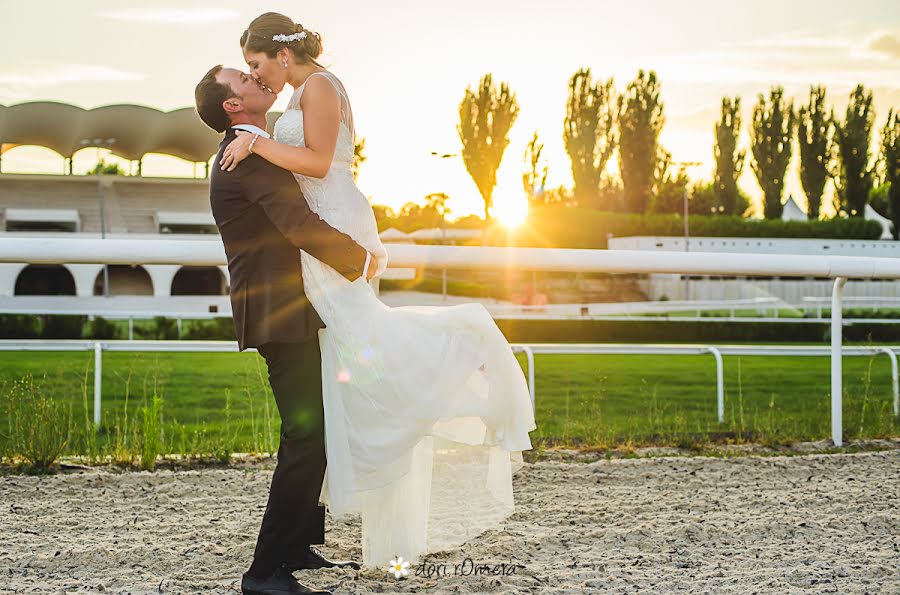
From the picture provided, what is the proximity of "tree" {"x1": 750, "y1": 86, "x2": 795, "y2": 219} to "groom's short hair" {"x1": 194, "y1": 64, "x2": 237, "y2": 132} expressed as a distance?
56898 millimetres

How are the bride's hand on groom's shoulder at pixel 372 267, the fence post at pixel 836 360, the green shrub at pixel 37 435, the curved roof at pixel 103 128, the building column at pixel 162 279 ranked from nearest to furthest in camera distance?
the bride's hand on groom's shoulder at pixel 372 267 → the green shrub at pixel 37 435 → the fence post at pixel 836 360 → the building column at pixel 162 279 → the curved roof at pixel 103 128

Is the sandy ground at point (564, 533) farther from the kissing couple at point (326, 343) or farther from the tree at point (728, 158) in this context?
the tree at point (728, 158)

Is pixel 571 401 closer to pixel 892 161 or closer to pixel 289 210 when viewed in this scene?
pixel 289 210

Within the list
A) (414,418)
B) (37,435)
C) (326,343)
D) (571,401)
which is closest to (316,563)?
(414,418)

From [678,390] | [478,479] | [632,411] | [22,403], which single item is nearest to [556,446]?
[478,479]

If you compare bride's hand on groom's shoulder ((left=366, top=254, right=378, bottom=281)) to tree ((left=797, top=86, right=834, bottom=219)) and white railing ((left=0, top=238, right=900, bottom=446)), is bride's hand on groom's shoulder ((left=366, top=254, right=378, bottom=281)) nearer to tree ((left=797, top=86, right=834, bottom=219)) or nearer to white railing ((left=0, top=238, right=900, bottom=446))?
white railing ((left=0, top=238, right=900, bottom=446))

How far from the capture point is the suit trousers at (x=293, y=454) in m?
2.83

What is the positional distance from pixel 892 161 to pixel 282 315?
194 ft

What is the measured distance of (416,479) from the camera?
118 inches

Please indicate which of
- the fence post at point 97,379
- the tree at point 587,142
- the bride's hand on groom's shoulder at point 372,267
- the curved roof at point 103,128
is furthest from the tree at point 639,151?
the bride's hand on groom's shoulder at point 372,267

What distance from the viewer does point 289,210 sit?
2762 mm

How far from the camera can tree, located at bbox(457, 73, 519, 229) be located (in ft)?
190

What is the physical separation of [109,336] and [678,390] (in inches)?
742

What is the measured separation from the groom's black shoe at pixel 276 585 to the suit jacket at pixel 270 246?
0.68 m
